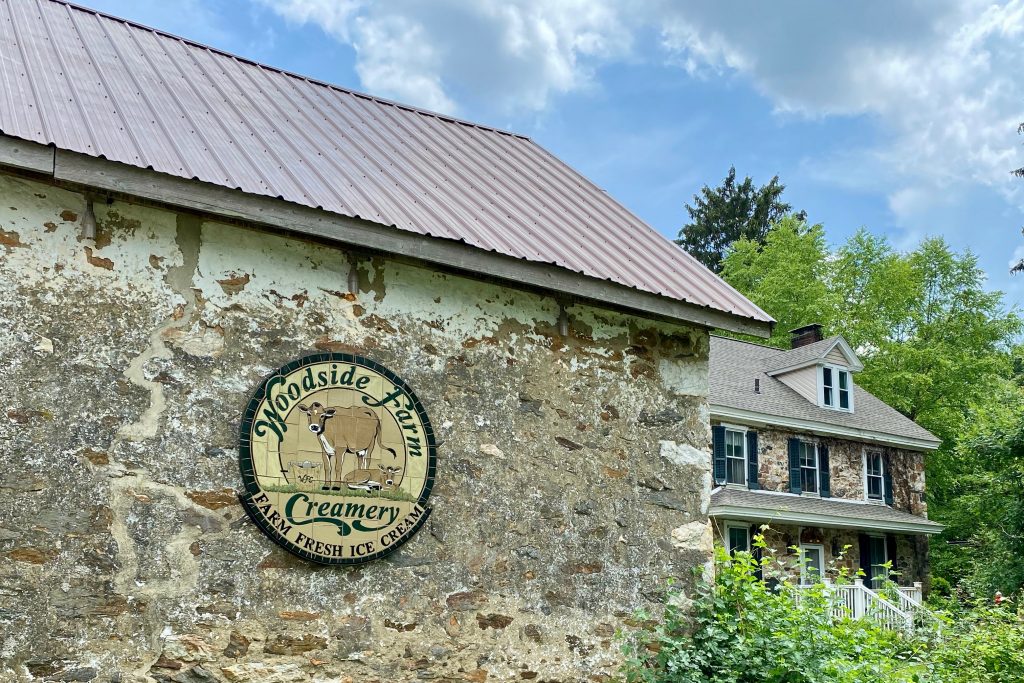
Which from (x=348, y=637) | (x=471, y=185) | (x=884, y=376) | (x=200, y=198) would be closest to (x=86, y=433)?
(x=200, y=198)

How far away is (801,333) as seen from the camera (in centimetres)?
2388

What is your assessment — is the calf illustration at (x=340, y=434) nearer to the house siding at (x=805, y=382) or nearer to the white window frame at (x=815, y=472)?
the white window frame at (x=815, y=472)

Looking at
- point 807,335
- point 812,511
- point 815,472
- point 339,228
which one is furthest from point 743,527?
point 339,228

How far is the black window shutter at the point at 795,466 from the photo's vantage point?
19141mm

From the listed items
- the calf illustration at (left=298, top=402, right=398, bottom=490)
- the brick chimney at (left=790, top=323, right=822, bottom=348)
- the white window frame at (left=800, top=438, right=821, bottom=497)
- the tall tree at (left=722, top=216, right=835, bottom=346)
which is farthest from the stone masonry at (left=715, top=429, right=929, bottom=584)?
the calf illustration at (left=298, top=402, right=398, bottom=490)

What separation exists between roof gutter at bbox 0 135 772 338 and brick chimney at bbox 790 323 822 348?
16.9 metres

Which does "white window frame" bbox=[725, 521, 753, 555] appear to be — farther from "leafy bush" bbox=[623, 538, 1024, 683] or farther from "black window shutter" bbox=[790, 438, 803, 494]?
"leafy bush" bbox=[623, 538, 1024, 683]

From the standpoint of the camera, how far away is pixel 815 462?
19.9 m

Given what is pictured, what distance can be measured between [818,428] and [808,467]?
0.86m

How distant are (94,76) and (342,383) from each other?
9.98ft

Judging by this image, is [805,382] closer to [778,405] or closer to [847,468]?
[778,405]

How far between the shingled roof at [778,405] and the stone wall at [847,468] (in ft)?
0.89

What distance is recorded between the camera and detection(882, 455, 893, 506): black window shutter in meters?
21.2

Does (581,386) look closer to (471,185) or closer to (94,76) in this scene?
(471,185)
